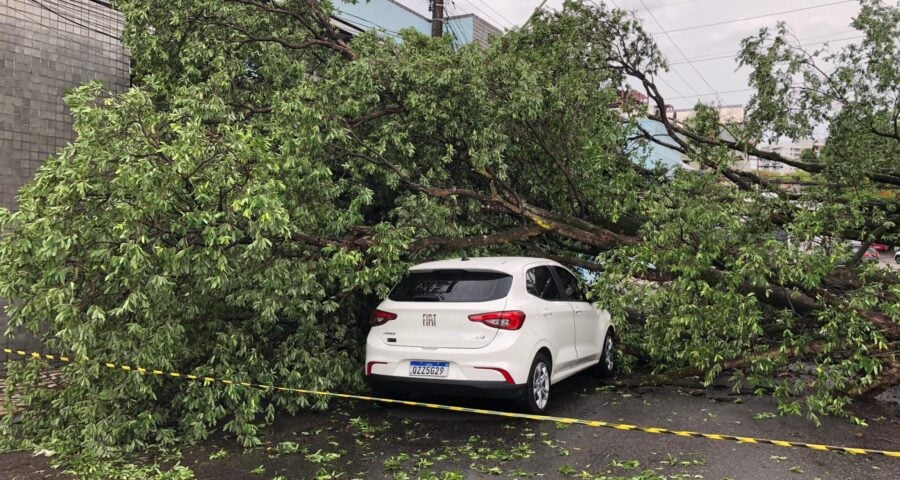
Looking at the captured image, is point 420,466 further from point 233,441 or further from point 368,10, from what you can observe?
point 368,10

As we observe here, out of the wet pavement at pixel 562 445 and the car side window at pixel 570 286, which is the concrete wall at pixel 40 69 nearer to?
the wet pavement at pixel 562 445

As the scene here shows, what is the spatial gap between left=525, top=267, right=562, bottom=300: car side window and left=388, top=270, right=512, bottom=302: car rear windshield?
40cm

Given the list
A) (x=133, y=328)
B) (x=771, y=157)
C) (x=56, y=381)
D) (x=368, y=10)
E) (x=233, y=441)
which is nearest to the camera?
(x=133, y=328)

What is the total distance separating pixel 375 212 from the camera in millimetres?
8922

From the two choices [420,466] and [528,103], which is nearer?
[420,466]

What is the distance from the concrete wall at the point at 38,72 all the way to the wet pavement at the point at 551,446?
4934mm

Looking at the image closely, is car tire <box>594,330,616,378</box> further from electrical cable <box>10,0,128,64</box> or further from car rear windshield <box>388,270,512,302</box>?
electrical cable <box>10,0,128,64</box>

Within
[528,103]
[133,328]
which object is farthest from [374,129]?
[133,328]

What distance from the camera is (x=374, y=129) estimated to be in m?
8.73

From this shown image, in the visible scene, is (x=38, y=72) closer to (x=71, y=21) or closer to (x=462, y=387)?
(x=71, y=21)

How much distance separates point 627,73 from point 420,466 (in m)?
8.15

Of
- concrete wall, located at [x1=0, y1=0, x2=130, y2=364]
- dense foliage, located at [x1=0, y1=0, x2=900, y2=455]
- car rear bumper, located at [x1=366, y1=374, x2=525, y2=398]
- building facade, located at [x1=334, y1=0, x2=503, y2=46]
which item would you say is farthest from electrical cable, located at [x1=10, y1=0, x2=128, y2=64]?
car rear bumper, located at [x1=366, y1=374, x2=525, y2=398]

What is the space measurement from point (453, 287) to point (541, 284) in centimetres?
113

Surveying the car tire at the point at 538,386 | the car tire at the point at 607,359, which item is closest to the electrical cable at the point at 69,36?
the car tire at the point at 538,386
